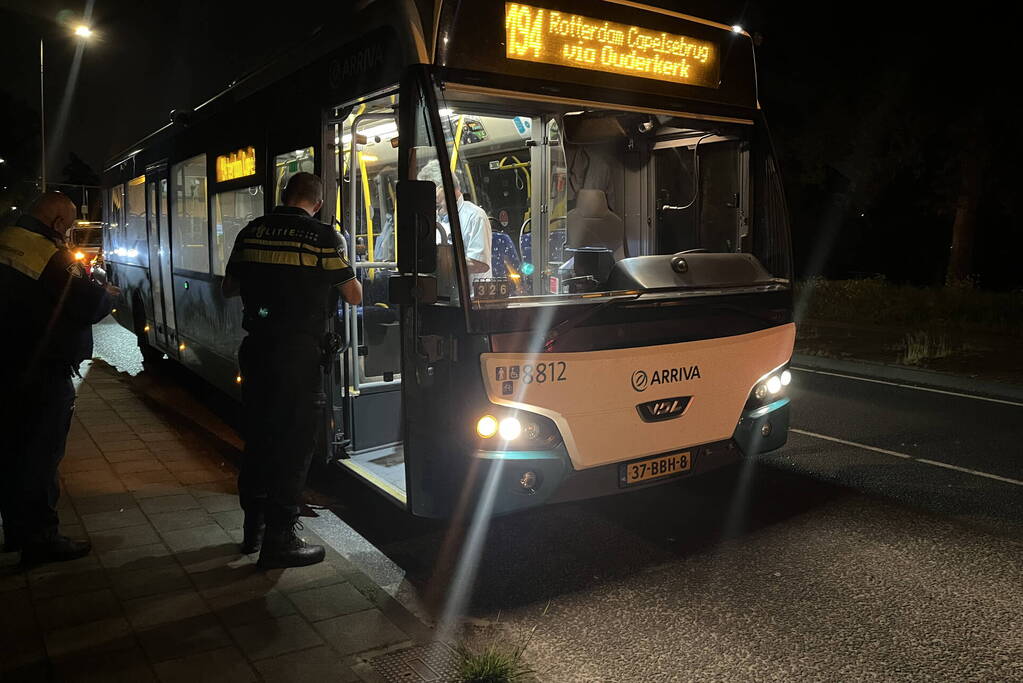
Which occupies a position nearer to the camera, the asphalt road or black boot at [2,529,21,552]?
the asphalt road

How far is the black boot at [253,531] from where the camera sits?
4891 millimetres

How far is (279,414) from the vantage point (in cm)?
470

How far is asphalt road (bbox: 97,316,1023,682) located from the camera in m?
3.95

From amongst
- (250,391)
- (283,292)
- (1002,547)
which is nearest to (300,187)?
(283,292)

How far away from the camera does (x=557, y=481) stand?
181 inches

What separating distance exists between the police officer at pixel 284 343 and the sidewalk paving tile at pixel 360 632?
752 millimetres

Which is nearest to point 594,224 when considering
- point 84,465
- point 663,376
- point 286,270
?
point 663,376

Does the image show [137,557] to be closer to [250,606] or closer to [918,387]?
[250,606]

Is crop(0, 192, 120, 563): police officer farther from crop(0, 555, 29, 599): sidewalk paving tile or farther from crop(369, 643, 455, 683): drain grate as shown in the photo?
crop(369, 643, 455, 683): drain grate

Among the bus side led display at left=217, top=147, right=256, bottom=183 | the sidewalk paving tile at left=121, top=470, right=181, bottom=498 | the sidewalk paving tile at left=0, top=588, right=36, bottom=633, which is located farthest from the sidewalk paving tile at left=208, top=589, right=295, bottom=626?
the bus side led display at left=217, top=147, right=256, bottom=183

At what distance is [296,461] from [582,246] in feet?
7.85

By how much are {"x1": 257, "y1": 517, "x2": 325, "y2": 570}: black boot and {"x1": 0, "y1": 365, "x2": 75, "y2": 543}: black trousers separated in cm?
114

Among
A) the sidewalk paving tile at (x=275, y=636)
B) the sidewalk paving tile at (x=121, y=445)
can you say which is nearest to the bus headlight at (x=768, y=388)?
the sidewalk paving tile at (x=275, y=636)

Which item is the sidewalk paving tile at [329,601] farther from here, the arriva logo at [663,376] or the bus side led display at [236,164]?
the bus side led display at [236,164]
